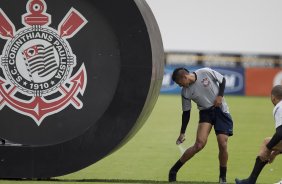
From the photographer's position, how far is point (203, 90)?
14836 mm

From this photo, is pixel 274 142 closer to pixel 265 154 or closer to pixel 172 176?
pixel 265 154

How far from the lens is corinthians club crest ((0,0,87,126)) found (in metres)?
13.8

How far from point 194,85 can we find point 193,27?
3761cm

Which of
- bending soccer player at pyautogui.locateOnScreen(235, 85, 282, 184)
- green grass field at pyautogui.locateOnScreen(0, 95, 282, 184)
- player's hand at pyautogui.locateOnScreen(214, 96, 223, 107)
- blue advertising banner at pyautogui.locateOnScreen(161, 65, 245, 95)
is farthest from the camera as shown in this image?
blue advertising banner at pyautogui.locateOnScreen(161, 65, 245, 95)

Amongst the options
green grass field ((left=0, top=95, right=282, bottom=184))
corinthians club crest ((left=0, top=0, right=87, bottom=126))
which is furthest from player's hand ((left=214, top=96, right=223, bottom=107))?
corinthians club crest ((left=0, top=0, right=87, bottom=126))

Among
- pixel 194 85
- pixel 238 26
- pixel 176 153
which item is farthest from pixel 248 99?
pixel 194 85

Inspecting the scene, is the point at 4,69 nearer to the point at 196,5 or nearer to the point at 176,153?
the point at 176,153

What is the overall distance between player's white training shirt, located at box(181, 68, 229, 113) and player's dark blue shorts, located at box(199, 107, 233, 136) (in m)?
0.07

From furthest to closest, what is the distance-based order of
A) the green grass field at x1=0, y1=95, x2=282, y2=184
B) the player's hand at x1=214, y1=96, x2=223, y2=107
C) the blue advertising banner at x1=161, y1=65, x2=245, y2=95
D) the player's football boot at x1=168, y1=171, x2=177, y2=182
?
1. the blue advertising banner at x1=161, y1=65, x2=245, y2=95
2. the green grass field at x1=0, y1=95, x2=282, y2=184
3. the player's football boot at x1=168, y1=171, x2=177, y2=182
4. the player's hand at x1=214, y1=96, x2=223, y2=107

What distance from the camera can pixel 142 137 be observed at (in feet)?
78.0

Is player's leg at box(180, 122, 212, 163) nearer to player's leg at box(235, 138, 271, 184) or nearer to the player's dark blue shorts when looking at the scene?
the player's dark blue shorts

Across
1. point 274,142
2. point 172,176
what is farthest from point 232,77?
point 274,142

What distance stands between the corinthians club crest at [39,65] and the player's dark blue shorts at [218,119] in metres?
1.99

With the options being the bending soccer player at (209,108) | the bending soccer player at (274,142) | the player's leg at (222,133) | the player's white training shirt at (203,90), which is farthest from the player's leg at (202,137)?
the bending soccer player at (274,142)
